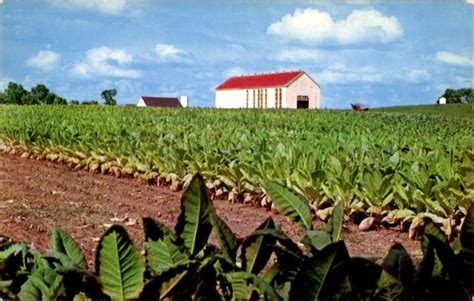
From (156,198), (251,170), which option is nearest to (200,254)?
(251,170)

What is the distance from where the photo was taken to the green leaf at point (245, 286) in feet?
3.45

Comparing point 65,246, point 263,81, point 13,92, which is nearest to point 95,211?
point 13,92

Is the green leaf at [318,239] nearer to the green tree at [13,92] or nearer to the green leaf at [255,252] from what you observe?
the green leaf at [255,252]

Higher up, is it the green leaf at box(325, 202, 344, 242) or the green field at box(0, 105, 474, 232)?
the green leaf at box(325, 202, 344, 242)

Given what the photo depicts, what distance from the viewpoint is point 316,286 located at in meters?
1.03

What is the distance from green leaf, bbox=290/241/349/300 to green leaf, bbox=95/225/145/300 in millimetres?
258

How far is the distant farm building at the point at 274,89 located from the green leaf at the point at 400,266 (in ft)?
37.8

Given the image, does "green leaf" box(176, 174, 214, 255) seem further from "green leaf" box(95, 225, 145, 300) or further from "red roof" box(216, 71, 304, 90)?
"red roof" box(216, 71, 304, 90)

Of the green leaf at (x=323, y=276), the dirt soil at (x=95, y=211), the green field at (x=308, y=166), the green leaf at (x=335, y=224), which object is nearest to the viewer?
the green leaf at (x=323, y=276)

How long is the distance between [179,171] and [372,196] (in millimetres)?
1884

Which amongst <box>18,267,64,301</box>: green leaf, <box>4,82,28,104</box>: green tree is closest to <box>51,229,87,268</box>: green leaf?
<box>18,267,64,301</box>: green leaf

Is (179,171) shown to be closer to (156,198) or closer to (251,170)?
(156,198)

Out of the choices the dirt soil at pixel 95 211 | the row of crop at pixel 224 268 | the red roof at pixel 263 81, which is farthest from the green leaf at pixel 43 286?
the red roof at pixel 263 81

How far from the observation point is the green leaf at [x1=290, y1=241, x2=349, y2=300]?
1.01m
